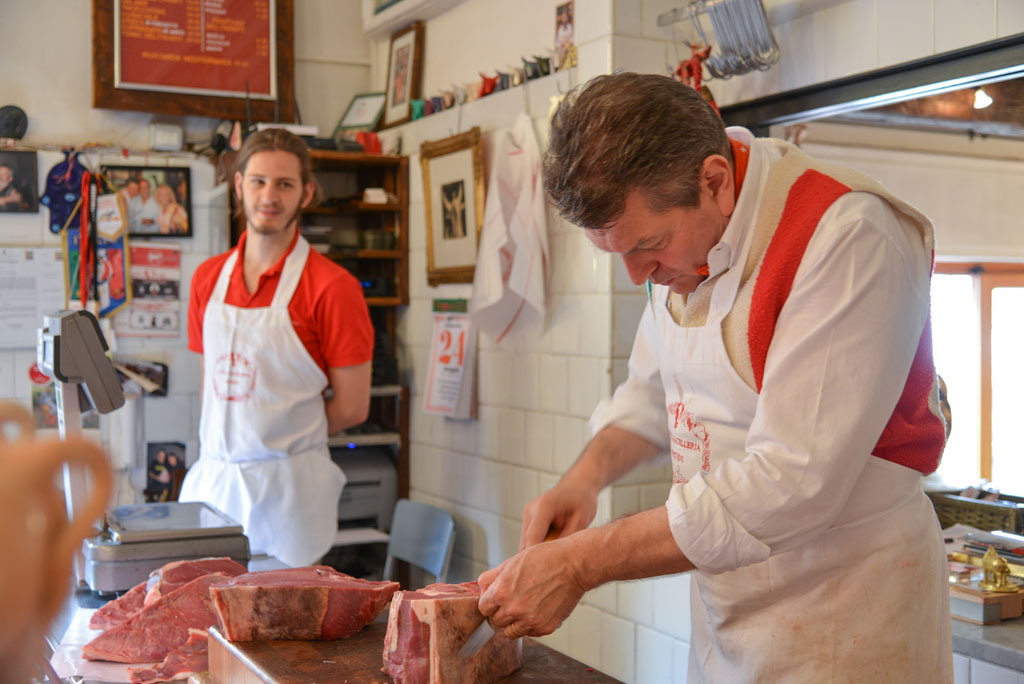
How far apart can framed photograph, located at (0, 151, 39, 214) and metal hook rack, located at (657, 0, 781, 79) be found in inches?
104

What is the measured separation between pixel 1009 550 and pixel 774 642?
1.16m

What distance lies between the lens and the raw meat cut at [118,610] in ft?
6.16

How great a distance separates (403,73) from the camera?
4516 mm

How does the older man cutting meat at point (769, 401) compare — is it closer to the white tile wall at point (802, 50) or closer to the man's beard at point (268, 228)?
the white tile wall at point (802, 50)

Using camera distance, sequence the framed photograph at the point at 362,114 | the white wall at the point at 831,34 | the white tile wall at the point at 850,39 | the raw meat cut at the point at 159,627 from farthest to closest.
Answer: the framed photograph at the point at 362,114
the white tile wall at the point at 850,39
the white wall at the point at 831,34
the raw meat cut at the point at 159,627

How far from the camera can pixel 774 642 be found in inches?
62.1

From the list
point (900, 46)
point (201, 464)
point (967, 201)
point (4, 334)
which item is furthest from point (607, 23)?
point (4, 334)

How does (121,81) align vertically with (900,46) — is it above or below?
above

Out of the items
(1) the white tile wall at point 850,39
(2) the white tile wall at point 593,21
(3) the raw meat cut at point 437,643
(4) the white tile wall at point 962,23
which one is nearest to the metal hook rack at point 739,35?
(1) the white tile wall at point 850,39

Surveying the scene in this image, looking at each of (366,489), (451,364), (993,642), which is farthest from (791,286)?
(366,489)

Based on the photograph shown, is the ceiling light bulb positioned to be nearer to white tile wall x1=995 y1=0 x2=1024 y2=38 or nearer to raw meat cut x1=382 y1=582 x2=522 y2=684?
white tile wall x1=995 y1=0 x2=1024 y2=38

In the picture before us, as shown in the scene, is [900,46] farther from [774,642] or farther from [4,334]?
[4,334]

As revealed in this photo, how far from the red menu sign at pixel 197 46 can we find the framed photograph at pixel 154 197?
0.38m

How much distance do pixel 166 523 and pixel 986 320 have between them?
7.62 feet
